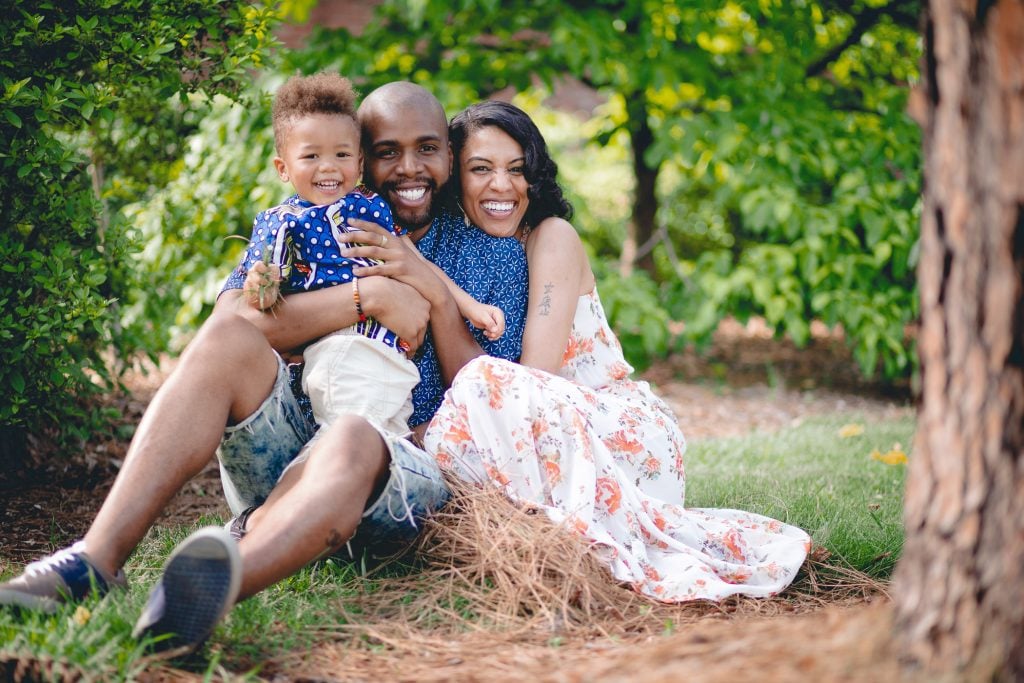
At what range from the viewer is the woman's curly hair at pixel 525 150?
11.0 ft

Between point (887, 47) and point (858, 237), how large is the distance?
180cm

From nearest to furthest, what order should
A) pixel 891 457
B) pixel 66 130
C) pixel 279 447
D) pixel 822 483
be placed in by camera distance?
pixel 279 447 < pixel 66 130 < pixel 822 483 < pixel 891 457

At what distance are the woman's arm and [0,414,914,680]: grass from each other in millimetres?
885

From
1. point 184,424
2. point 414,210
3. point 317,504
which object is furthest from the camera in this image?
point 414,210

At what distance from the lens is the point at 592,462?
2.82 m

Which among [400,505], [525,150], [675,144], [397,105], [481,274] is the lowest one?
[400,505]

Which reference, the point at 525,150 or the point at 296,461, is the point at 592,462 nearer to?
the point at 296,461

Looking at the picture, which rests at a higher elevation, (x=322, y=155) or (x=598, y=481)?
(x=322, y=155)

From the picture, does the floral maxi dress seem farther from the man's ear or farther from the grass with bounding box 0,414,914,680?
the man's ear

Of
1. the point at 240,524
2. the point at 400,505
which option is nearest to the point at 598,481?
the point at 400,505

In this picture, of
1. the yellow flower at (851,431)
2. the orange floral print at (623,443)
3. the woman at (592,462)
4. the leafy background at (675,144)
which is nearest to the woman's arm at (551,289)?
the woman at (592,462)

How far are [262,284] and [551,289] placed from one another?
96 centimetres

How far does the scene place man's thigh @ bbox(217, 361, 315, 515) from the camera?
2.58m

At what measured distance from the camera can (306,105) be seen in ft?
9.85
